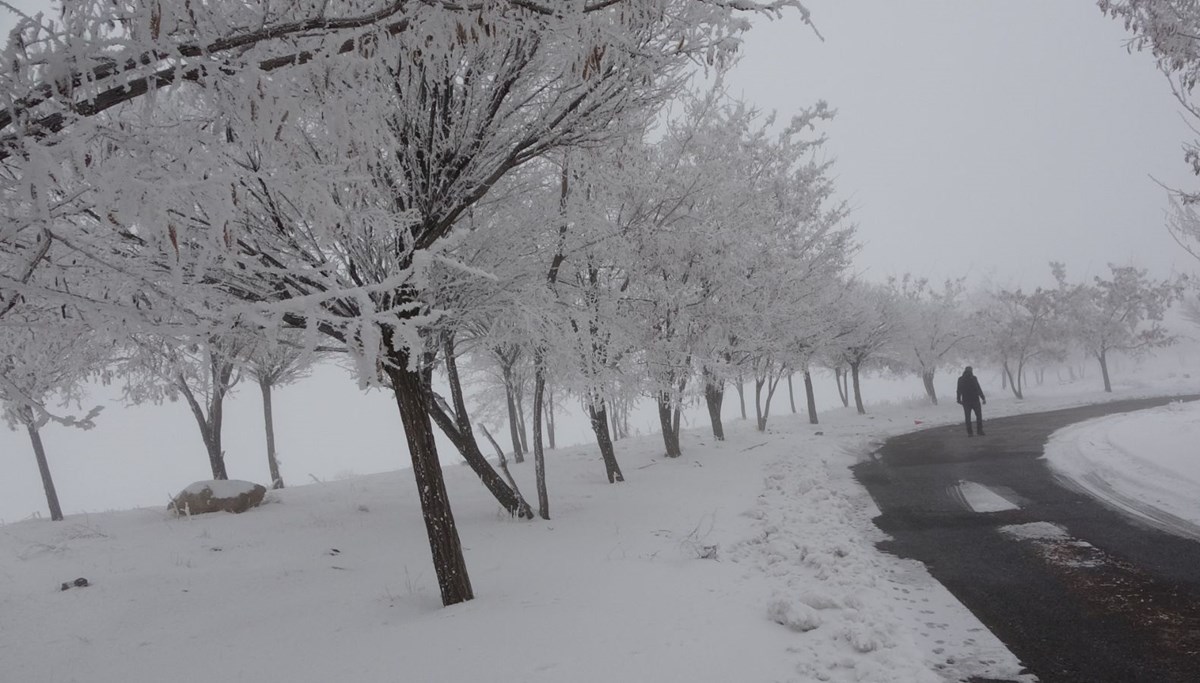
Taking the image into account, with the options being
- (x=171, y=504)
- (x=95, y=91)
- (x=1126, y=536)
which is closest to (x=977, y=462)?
(x=1126, y=536)

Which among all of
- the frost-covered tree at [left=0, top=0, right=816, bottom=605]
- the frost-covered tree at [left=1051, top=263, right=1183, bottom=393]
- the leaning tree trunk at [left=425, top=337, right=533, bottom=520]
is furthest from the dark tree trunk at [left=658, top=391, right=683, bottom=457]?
the frost-covered tree at [left=1051, top=263, right=1183, bottom=393]

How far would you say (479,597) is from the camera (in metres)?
5.59

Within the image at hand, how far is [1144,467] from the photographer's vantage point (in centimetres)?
975

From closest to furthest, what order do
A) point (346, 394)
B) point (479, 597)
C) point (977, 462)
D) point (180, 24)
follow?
point (180, 24) → point (479, 597) → point (977, 462) → point (346, 394)

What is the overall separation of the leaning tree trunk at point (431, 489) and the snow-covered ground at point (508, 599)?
25 centimetres

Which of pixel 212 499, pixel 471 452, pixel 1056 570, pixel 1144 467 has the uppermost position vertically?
pixel 471 452

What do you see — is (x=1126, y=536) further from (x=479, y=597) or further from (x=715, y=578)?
(x=479, y=597)

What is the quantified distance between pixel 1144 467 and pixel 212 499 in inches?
616

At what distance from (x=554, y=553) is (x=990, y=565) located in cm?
446

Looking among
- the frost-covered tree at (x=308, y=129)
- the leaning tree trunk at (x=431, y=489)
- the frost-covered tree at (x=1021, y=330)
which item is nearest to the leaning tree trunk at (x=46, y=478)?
the frost-covered tree at (x=308, y=129)

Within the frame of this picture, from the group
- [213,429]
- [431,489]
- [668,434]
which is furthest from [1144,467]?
[213,429]

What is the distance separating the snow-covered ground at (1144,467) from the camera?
7.25m

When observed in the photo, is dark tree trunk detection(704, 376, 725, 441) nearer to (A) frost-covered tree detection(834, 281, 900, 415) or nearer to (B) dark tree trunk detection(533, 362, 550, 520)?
(A) frost-covered tree detection(834, 281, 900, 415)

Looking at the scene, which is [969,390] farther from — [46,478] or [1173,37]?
[46,478]
